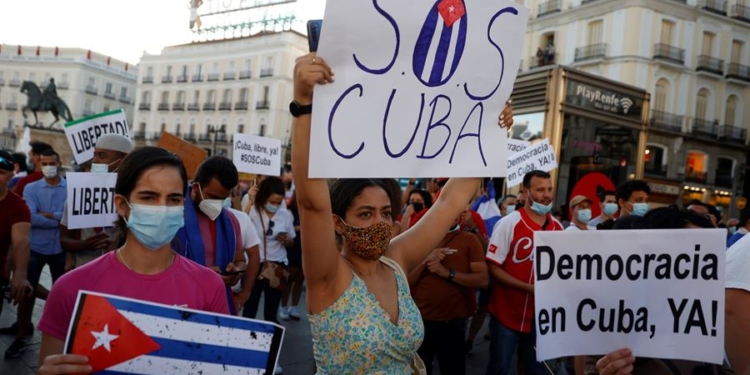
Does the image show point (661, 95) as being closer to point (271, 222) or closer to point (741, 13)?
point (741, 13)

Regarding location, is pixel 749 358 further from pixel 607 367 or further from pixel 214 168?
pixel 214 168

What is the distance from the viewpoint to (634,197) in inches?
230

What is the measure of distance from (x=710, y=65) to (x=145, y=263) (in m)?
35.3

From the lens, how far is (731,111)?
3216cm

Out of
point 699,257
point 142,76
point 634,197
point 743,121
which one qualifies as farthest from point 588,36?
point 142,76

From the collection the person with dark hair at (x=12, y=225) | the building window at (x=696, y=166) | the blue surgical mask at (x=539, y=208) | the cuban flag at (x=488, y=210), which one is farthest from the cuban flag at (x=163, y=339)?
the building window at (x=696, y=166)

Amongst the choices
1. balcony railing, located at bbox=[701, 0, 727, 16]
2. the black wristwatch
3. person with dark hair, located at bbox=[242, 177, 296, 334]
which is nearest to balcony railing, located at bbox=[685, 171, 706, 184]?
balcony railing, located at bbox=[701, 0, 727, 16]

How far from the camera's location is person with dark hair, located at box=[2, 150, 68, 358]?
204 inches

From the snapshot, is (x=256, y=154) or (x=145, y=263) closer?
(x=145, y=263)

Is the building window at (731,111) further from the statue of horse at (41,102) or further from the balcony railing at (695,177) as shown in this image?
the statue of horse at (41,102)

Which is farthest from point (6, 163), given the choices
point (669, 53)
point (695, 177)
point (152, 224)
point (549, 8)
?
point (695, 177)

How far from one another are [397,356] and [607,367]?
2.58 feet

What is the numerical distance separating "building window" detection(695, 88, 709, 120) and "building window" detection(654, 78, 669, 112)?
2518 millimetres

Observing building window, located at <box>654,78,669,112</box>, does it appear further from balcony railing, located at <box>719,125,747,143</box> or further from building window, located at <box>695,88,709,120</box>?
balcony railing, located at <box>719,125,747,143</box>
